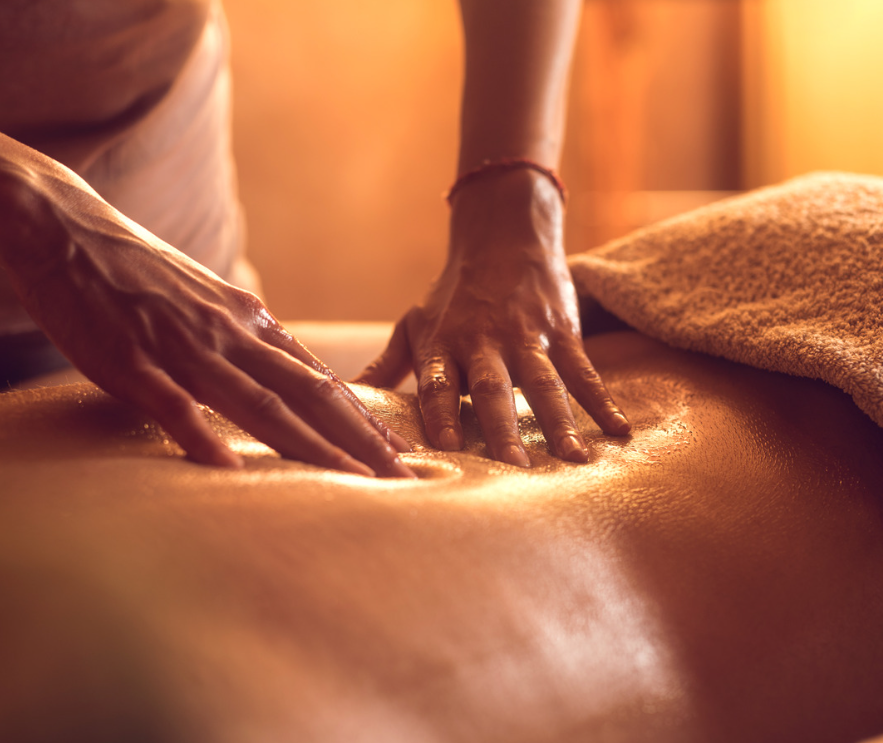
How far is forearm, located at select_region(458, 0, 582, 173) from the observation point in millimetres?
809

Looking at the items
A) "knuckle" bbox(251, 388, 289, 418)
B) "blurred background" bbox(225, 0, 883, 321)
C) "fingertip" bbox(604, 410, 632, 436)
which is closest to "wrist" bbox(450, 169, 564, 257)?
"fingertip" bbox(604, 410, 632, 436)

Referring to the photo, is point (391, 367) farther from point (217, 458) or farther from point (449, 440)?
point (217, 458)

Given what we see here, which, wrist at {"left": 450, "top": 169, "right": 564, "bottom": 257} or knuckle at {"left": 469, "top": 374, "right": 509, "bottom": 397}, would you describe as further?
wrist at {"left": 450, "top": 169, "right": 564, "bottom": 257}

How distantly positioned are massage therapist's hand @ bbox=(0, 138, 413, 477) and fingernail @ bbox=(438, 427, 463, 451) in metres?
0.06

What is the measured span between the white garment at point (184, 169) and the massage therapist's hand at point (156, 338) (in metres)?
0.38

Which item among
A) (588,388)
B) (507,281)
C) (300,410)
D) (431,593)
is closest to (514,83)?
(507,281)

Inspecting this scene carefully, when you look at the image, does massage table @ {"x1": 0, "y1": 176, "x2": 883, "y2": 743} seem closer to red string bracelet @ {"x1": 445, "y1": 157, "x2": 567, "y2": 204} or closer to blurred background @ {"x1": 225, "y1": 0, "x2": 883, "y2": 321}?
red string bracelet @ {"x1": 445, "y1": 157, "x2": 567, "y2": 204}

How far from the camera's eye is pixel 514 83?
0.82m

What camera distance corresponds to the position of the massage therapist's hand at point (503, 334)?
56 centimetres

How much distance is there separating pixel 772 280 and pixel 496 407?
276 millimetres

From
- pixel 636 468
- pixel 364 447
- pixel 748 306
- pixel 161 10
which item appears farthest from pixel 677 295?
pixel 161 10

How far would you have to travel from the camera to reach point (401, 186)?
2.56 meters

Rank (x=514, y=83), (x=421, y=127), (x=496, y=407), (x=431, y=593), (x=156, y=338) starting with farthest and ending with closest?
(x=421, y=127)
(x=514, y=83)
(x=496, y=407)
(x=156, y=338)
(x=431, y=593)

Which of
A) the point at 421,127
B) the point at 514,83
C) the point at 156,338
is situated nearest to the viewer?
the point at 156,338
